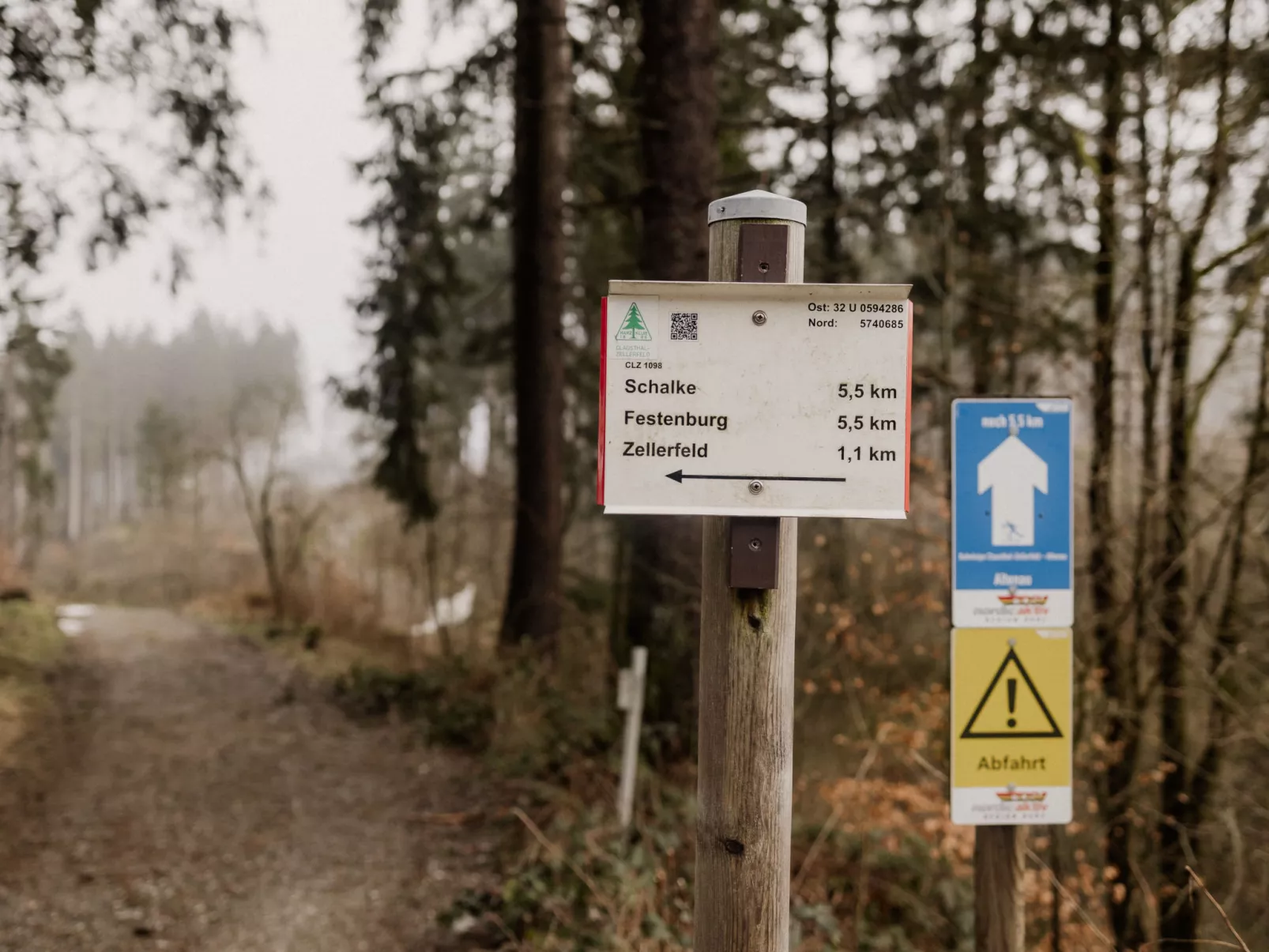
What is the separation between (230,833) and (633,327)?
541 centimetres

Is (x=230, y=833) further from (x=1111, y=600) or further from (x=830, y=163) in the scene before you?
(x=830, y=163)

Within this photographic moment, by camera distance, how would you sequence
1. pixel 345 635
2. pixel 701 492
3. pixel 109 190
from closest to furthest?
pixel 701 492 < pixel 109 190 < pixel 345 635

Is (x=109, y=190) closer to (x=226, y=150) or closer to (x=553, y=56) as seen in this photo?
(x=226, y=150)

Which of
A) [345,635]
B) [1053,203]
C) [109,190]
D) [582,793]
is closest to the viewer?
[582,793]

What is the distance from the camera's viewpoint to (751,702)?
2.09 meters

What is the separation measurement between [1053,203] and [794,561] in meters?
9.15

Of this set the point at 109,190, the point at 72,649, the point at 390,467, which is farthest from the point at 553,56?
the point at 72,649

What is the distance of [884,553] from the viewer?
9.20 m

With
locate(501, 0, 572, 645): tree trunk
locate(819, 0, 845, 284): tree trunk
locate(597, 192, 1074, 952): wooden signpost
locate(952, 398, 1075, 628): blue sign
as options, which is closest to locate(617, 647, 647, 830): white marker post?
locate(952, 398, 1075, 628): blue sign

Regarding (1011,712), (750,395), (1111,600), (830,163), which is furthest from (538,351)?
(750,395)

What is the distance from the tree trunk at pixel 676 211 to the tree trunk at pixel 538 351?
123 inches

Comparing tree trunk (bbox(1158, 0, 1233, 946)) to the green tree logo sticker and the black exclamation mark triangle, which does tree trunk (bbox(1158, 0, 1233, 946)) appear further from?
the green tree logo sticker

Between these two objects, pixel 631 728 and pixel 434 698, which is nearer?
pixel 631 728

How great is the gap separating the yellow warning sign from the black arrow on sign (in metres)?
0.98
